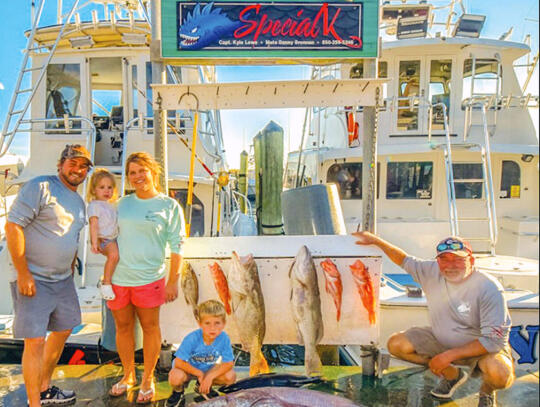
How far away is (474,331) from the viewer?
2.77 meters

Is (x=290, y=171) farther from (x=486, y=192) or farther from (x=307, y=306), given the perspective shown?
(x=307, y=306)

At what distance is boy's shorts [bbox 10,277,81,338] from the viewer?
2344mm

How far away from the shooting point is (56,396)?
2.68 m

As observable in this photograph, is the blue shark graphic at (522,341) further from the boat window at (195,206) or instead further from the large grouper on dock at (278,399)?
the boat window at (195,206)

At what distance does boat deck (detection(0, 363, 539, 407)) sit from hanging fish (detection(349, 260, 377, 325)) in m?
0.54

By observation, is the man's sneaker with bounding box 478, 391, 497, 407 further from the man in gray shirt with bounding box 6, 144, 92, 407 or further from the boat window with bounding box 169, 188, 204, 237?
the boat window with bounding box 169, 188, 204, 237

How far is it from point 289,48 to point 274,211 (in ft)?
Result: 7.69

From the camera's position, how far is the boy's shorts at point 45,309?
7.69ft

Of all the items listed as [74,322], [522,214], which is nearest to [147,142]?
[74,322]

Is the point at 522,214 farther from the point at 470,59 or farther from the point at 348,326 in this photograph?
the point at 348,326

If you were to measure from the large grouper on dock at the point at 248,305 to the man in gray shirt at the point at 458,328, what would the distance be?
1.01 m

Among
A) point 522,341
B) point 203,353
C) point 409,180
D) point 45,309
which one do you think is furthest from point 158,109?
point 409,180

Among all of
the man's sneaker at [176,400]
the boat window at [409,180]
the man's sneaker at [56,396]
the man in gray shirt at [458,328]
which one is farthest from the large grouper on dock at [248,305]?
the boat window at [409,180]

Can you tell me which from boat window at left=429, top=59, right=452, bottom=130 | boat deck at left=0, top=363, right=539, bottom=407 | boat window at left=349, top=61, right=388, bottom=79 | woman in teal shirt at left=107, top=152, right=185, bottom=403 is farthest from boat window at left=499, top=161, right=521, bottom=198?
woman in teal shirt at left=107, top=152, right=185, bottom=403
